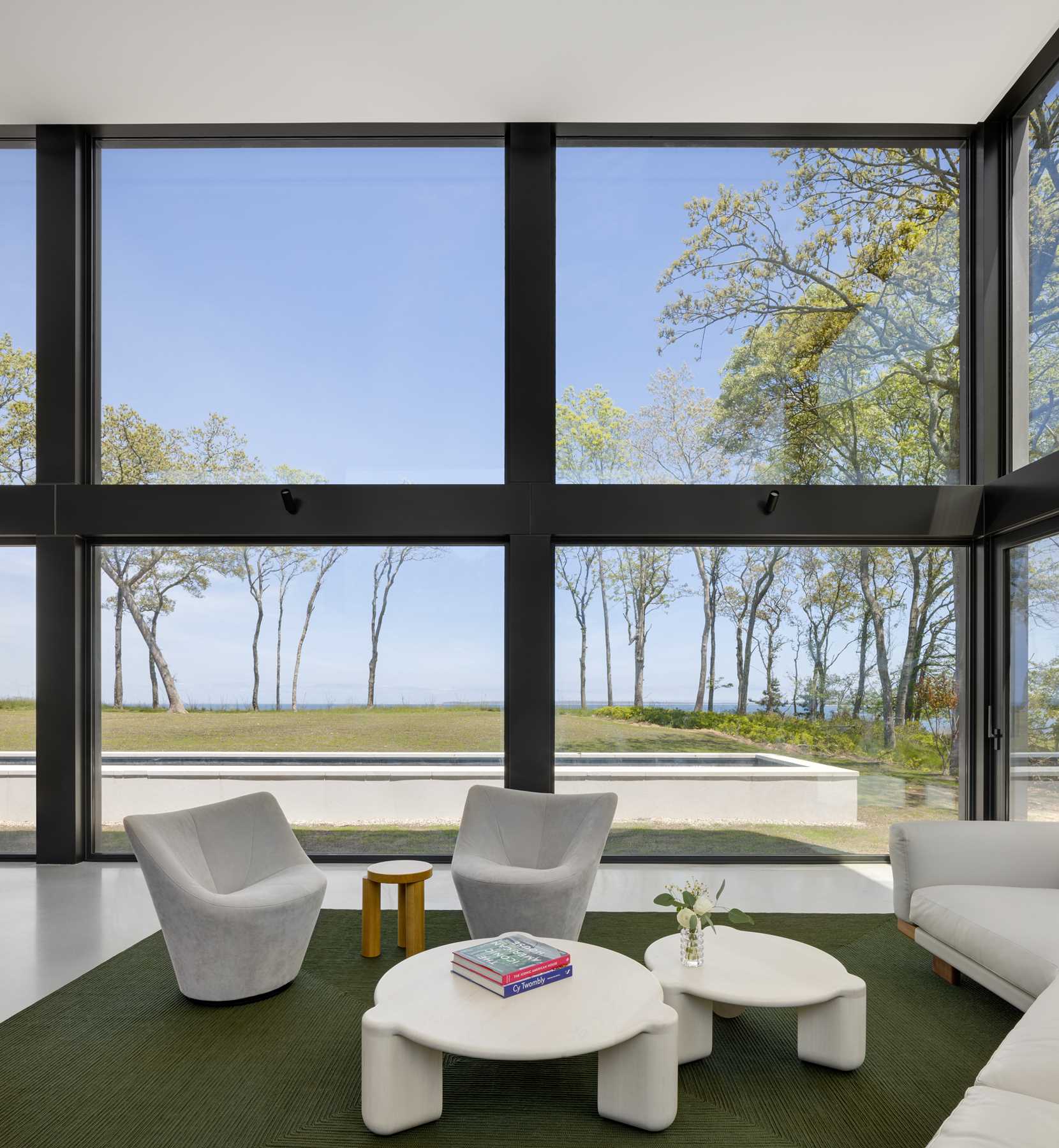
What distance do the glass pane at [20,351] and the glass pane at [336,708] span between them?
5.11 feet

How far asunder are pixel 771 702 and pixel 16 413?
229 inches

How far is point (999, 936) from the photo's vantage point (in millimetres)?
3279

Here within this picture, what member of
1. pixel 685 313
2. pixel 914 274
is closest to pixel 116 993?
pixel 685 313

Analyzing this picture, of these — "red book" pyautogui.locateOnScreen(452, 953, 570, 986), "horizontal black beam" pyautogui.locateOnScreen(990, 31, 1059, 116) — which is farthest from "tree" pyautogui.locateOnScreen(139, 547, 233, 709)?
"horizontal black beam" pyautogui.locateOnScreen(990, 31, 1059, 116)

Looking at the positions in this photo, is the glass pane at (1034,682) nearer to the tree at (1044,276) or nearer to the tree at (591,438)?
the tree at (1044,276)

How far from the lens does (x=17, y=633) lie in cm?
605

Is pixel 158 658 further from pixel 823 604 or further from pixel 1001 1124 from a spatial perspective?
pixel 1001 1124

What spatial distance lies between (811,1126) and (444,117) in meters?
6.02

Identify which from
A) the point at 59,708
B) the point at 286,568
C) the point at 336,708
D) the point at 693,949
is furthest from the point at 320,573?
the point at 693,949

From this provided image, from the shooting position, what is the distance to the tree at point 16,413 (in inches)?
241

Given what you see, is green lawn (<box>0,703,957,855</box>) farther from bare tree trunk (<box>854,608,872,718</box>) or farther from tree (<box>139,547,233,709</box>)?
tree (<box>139,547,233,709</box>)

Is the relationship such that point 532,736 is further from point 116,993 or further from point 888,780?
point 116,993

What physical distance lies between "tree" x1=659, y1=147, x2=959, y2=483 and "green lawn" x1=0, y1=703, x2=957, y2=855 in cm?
220

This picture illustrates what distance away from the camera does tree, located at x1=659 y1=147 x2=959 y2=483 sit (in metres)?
6.18
